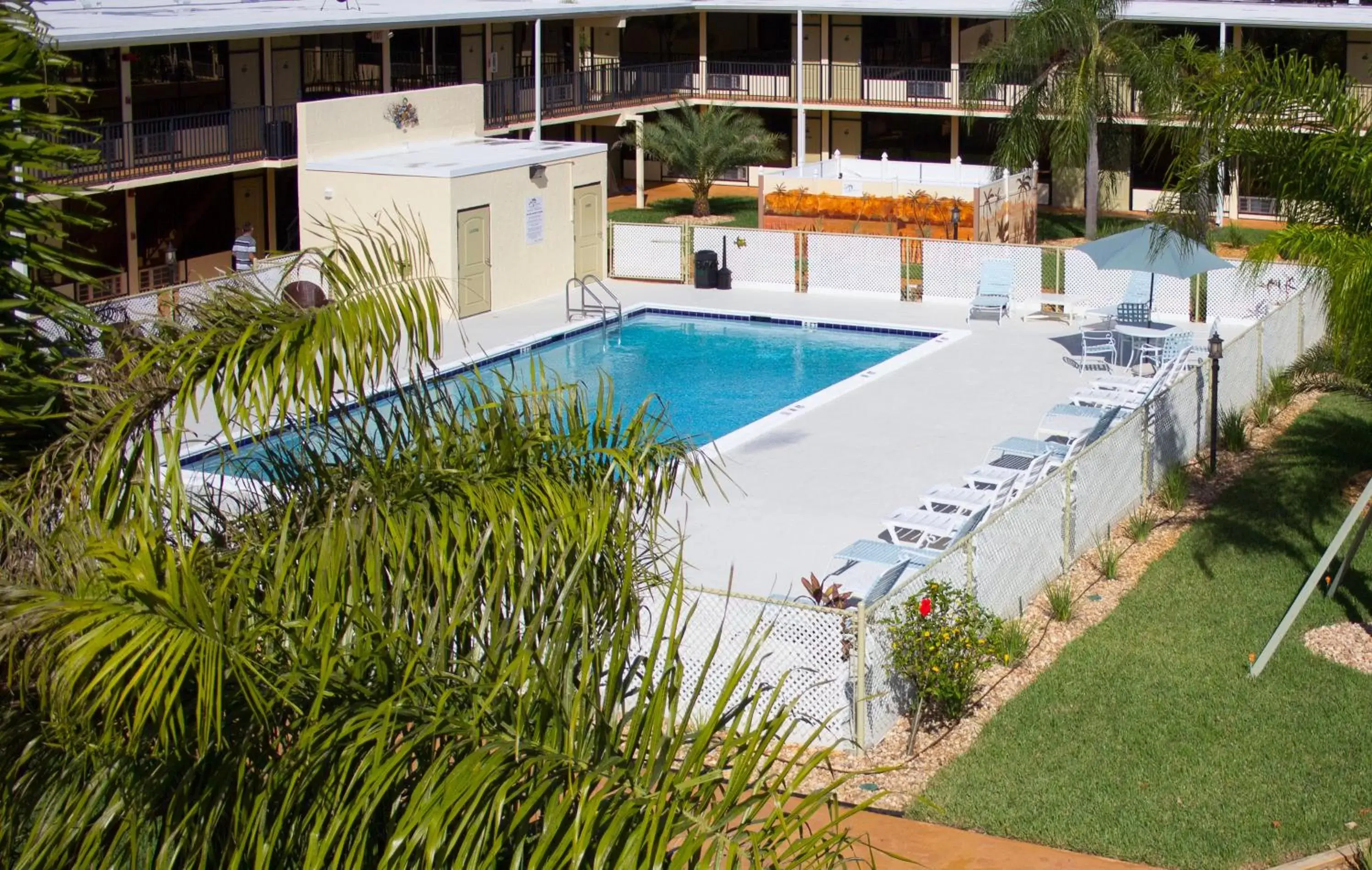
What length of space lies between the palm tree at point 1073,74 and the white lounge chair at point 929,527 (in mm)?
16136

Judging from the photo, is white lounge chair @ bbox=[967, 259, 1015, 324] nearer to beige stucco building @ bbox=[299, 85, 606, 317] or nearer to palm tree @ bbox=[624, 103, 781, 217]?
beige stucco building @ bbox=[299, 85, 606, 317]

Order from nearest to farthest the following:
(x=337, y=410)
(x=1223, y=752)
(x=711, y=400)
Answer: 1. (x=337, y=410)
2. (x=1223, y=752)
3. (x=711, y=400)

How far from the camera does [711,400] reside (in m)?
20.7

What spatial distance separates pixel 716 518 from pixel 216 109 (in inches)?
623

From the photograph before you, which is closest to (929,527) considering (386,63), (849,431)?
(849,431)

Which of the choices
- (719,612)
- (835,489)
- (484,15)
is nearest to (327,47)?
(484,15)

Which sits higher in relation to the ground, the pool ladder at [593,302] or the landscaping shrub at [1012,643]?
the pool ladder at [593,302]

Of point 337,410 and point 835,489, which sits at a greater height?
point 337,410

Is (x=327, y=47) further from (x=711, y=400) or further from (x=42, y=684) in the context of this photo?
(x=42, y=684)

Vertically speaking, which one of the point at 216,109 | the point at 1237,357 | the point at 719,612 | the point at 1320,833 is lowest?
the point at 1320,833

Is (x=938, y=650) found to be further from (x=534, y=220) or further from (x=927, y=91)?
(x=927, y=91)

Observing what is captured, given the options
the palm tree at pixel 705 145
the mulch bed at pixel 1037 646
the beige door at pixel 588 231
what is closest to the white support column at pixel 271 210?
the beige door at pixel 588 231

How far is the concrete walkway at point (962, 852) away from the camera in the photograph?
27.6ft

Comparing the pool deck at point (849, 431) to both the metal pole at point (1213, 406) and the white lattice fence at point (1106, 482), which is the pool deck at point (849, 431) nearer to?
the white lattice fence at point (1106, 482)
